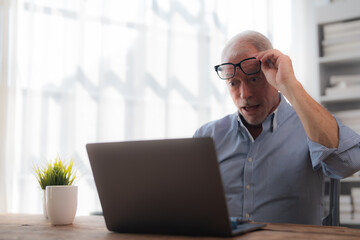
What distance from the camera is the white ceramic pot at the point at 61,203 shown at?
1295 mm

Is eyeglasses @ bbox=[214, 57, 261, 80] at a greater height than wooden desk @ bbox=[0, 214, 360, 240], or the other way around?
eyeglasses @ bbox=[214, 57, 261, 80]

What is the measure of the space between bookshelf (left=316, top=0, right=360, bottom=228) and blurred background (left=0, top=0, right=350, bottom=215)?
0.37 feet

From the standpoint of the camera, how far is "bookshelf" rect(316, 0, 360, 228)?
3000mm

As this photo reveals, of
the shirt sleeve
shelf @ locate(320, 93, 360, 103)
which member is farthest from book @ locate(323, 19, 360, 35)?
the shirt sleeve

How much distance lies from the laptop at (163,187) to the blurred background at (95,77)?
1540 millimetres

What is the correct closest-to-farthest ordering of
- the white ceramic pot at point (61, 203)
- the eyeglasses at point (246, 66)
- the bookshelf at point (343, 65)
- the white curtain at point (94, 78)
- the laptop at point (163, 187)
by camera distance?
the laptop at point (163, 187), the white ceramic pot at point (61, 203), the eyeglasses at point (246, 66), the white curtain at point (94, 78), the bookshelf at point (343, 65)

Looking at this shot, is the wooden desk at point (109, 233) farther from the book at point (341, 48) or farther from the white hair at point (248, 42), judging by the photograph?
the book at point (341, 48)

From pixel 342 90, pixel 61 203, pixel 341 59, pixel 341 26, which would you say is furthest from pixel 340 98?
pixel 61 203

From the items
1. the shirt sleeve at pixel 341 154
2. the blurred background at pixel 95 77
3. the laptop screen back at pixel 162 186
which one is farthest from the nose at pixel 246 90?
the blurred background at pixel 95 77

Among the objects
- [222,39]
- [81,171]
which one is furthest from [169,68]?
[81,171]

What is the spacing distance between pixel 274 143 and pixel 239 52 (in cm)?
40

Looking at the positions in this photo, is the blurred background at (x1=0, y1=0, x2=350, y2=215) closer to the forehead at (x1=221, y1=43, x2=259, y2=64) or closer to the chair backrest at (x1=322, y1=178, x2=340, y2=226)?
the forehead at (x1=221, y1=43, x2=259, y2=64)

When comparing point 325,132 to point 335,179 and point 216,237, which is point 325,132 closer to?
point 335,179

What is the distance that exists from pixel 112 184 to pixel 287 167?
0.88m
